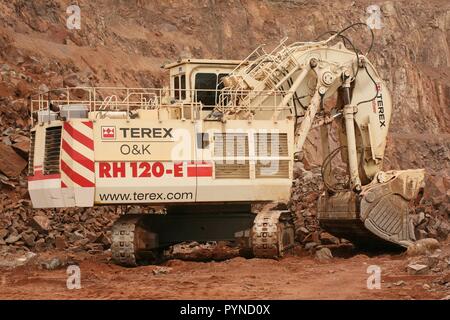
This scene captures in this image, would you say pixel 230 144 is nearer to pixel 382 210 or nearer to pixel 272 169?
pixel 272 169

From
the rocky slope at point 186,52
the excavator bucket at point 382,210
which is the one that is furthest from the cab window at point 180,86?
the rocky slope at point 186,52

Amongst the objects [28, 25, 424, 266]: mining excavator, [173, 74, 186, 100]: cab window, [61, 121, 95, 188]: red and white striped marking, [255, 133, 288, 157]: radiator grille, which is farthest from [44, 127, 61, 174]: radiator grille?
[255, 133, 288, 157]: radiator grille

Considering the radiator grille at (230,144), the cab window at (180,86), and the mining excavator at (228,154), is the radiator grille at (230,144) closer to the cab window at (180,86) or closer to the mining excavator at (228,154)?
the mining excavator at (228,154)

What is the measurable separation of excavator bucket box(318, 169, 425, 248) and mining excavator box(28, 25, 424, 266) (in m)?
0.02

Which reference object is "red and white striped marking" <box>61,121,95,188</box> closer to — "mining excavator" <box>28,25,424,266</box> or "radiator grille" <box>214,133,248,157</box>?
"mining excavator" <box>28,25,424,266</box>

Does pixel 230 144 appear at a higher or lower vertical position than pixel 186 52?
lower

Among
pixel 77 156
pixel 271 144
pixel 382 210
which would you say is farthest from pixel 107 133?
pixel 382 210

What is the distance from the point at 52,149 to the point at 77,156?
63 cm

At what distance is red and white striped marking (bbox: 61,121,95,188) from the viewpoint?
1530cm

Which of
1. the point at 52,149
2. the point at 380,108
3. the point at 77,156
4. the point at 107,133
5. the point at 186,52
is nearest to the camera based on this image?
the point at 77,156

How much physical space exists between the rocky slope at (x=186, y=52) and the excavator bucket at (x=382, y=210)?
280cm

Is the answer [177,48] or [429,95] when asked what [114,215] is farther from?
[429,95]

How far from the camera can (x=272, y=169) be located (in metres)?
16.1

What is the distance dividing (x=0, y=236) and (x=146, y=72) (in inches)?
854
